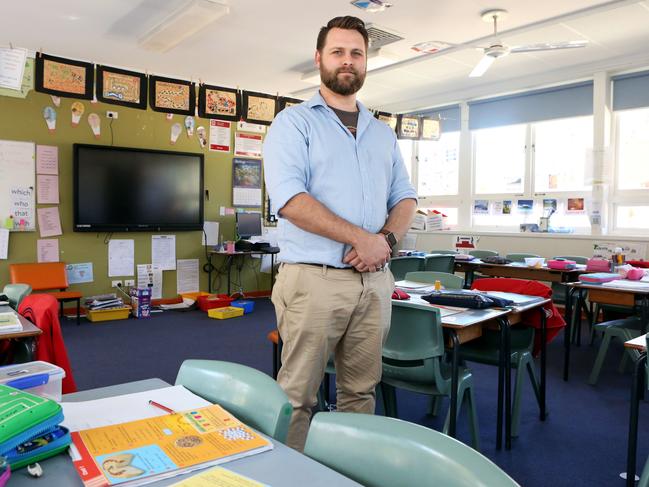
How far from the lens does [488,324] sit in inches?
106

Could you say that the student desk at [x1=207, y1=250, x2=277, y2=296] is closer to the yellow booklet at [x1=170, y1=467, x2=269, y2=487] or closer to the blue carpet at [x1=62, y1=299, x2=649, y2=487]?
the blue carpet at [x1=62, y1=299, x2=649, y2=487]

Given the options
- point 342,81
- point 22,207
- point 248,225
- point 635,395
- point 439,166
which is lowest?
point 635,395

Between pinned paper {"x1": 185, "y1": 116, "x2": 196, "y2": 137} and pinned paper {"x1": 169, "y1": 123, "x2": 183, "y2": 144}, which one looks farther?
pinned paper {"x1": 185, "y1": 116, "x2": 196, "y2": 137}

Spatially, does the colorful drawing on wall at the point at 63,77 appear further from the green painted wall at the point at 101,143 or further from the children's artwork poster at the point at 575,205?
the children's artwork poster at the point at 575,205

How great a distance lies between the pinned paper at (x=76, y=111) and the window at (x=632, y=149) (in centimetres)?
631

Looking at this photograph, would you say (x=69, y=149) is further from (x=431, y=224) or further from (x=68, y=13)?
(x=431, y=224)

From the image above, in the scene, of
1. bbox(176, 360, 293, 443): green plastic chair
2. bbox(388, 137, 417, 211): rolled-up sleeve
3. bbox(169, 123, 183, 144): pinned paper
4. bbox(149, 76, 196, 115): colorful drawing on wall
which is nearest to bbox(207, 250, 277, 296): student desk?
bbox(169, 123, 183, 144): pinned paper

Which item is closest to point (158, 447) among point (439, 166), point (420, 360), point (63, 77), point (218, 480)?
point (218, 480)

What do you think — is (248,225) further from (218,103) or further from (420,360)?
(420,360)

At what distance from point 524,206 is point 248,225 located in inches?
147

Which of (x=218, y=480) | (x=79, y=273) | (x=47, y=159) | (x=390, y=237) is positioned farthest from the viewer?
(x=79, y=273)

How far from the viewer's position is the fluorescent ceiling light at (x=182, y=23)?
4.28 m

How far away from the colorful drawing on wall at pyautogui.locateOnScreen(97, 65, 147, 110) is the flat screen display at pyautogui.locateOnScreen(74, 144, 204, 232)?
1901mm

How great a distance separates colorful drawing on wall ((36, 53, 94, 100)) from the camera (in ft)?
12.9
